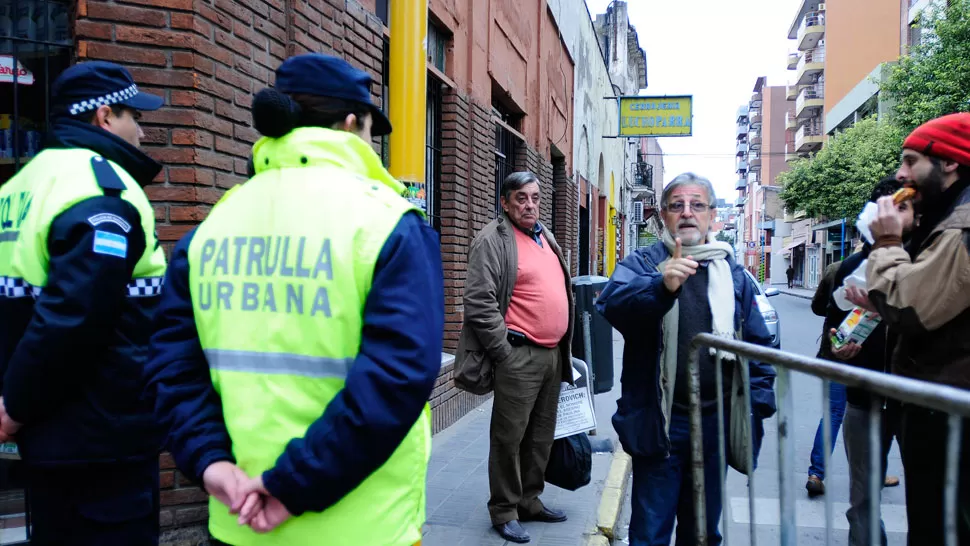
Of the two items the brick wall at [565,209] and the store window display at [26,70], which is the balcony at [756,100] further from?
the store window display at [26,70]

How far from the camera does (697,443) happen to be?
10.2 feet

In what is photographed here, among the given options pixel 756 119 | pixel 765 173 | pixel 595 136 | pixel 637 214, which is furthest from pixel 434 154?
pixel 756 119

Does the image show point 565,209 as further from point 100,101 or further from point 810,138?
point 810,138

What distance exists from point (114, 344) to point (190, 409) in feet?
2.77

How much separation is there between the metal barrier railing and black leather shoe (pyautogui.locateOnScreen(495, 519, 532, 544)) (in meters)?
1.21

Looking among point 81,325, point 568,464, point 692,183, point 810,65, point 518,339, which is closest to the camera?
point 81,325

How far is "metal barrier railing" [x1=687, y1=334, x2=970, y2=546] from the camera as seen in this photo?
1.49m

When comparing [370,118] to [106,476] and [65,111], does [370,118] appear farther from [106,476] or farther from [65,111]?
[106,476]

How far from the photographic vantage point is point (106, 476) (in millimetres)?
2434

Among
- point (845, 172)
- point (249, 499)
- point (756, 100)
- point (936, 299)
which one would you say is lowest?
point (249, 499)

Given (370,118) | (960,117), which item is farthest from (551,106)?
(370,118)

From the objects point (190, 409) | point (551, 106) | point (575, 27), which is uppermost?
point (575, 27)

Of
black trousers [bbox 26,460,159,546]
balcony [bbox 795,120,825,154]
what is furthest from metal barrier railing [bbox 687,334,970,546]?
balcony [bbox 795,120,825,154]

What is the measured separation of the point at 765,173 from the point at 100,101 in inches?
3510
